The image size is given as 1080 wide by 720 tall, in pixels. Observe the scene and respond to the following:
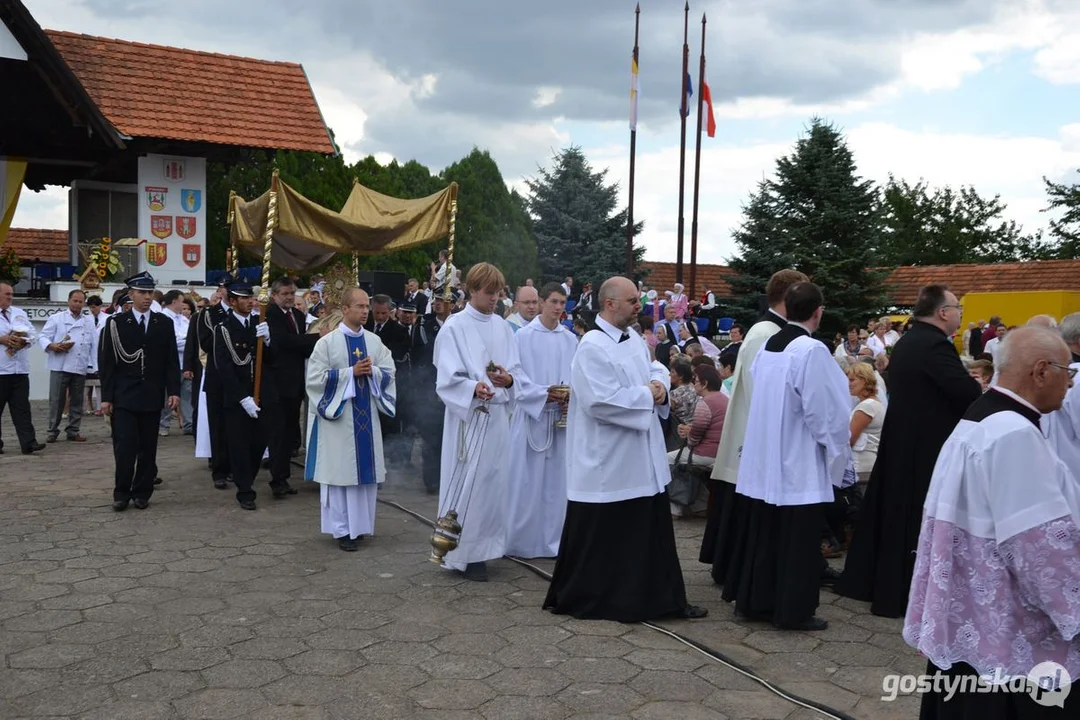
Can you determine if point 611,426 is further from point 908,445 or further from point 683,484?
point 683,484

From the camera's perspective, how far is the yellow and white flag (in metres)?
19.3

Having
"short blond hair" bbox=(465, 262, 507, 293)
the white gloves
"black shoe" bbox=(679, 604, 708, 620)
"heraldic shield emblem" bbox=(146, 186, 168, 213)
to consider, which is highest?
"heraldic shield emblem" bbox=(146, 186, 168, 213)

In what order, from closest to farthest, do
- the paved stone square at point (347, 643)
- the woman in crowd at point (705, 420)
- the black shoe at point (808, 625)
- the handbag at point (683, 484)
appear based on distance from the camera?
1. the paved stone square at point (347, 643)
2. the black shoe at point (808, 625)
3. the woman in crowd at point (705, 420)
4. the handbag at point (683, 484)

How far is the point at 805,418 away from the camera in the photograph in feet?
17.8

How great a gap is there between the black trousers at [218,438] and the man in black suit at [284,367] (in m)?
0.64

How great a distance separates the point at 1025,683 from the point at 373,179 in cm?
3799

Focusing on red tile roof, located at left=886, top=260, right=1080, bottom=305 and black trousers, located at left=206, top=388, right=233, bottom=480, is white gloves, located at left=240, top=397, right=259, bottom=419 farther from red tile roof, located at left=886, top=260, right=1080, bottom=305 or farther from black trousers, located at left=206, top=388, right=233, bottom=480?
red tile roof, located at left=886, top=260, right=1080, bottom=305

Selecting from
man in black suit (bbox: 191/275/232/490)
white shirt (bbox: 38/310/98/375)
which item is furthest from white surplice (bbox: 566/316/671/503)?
white shirt (bbox: 38/310/98/375)

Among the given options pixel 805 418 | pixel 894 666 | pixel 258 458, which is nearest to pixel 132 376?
pixel 258 458

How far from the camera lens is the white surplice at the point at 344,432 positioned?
24.2 ft

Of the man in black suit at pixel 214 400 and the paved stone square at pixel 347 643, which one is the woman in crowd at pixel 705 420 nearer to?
the paved stone square at pixel 347 643

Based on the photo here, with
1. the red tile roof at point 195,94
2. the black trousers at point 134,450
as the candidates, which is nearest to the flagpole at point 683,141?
the red tile roof at point 195,94

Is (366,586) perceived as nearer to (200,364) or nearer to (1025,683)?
(1025,683)

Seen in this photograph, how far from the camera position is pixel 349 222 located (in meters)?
11.5
